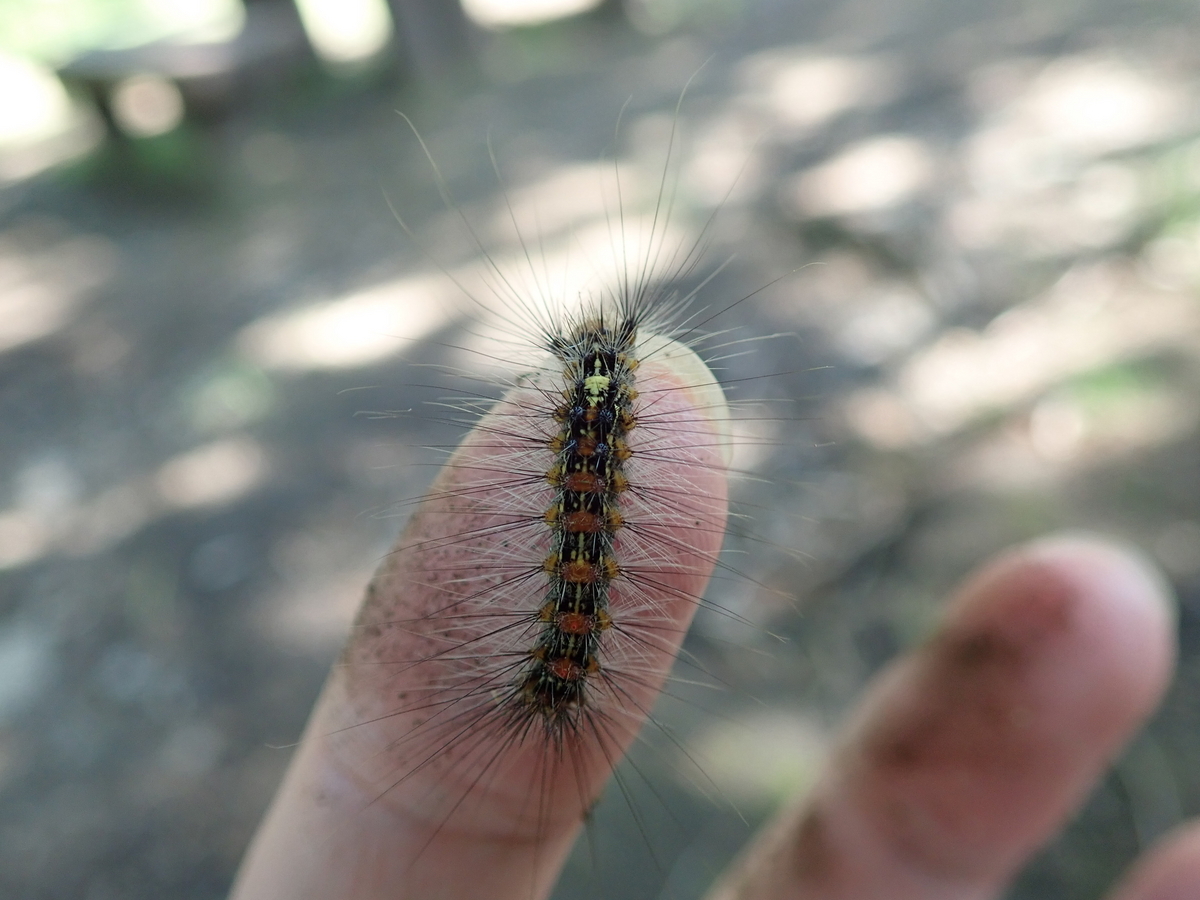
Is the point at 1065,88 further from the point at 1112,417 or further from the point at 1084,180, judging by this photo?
the point at 1112,417

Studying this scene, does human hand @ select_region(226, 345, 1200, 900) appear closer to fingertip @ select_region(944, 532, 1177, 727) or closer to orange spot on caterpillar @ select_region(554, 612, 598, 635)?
fingertip @ select_region(944, 532, 1177, 727)

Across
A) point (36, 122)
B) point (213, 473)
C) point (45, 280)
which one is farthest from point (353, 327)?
point (36, 122)

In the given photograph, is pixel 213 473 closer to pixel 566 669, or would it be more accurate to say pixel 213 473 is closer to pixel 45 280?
pixel 45 280

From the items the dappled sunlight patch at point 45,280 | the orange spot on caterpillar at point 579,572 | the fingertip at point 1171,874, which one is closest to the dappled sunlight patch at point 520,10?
the dappled sunlight patch at point 45,280

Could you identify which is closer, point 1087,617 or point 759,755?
point 1087,617

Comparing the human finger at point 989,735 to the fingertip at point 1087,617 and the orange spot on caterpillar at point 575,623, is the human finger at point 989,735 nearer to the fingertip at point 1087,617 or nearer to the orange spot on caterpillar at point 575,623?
the fingertip at point 1087,617

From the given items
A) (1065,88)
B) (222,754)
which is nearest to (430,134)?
(1065,88)

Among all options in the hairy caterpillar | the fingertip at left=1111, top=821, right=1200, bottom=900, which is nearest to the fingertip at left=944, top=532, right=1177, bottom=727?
the fingertip at left=1111, top=821, right=1200, bottom=900
